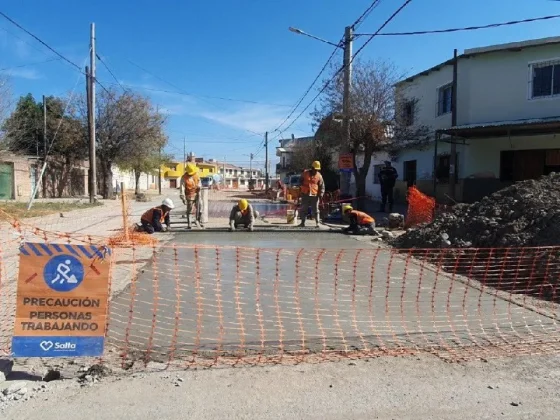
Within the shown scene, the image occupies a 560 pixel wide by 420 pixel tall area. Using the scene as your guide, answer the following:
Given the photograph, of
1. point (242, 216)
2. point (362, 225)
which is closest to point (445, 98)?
point (362, 225)

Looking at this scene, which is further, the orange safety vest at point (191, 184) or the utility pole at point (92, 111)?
the utility pole at point (92, 111)

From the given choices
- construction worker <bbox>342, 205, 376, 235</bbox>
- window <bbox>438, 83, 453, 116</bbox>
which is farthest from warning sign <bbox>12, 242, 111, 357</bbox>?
window <bbox>438, 83, 453, 116</bbox>

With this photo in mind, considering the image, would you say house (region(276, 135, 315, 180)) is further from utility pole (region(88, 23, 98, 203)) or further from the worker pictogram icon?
the worker pictogram icon

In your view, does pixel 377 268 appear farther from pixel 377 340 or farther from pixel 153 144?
pixel 153 144

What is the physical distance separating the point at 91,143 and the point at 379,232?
18530 millimetres

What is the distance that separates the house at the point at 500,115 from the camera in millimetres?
17484

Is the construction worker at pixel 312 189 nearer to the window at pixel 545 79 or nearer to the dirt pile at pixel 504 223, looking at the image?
the dirt pile at pixel 504 223

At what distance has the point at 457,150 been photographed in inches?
769

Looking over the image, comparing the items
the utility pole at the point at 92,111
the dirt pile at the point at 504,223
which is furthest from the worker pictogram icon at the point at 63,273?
the utility pole at the point at 92,111

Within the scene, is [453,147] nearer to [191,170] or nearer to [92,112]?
[191,170]

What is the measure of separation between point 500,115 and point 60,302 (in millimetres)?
18152

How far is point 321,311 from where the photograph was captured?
573 cm

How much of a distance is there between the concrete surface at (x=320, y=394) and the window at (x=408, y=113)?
1862 centimetres

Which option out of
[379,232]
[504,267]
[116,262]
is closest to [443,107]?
[379,232]
